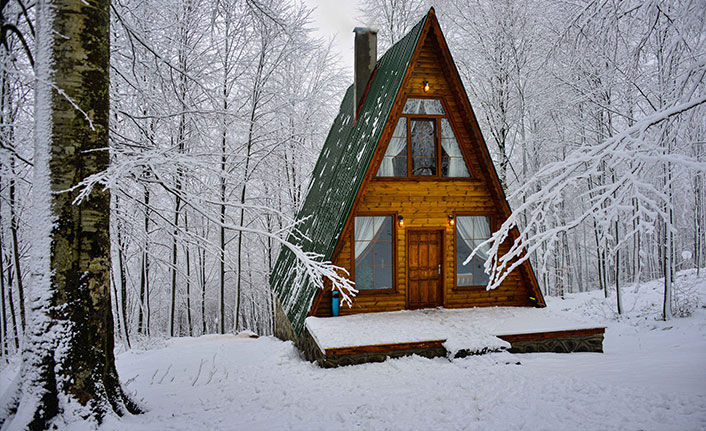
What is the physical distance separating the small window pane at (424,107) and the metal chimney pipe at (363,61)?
7.88 feet

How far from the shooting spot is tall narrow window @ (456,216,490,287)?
891cm

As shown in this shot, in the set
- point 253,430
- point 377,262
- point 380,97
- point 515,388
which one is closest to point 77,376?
point 253,430

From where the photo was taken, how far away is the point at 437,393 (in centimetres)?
494

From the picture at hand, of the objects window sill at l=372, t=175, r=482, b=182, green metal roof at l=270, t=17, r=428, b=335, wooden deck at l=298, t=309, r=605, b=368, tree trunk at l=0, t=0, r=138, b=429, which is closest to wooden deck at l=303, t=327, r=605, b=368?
wooden deck at l=298, t=309, r=605, b=368

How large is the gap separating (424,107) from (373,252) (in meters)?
3.48

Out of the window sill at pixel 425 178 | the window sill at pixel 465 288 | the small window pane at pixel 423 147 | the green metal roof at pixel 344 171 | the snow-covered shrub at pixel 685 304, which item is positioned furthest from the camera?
the snow-covered shrub at pixel 685 304

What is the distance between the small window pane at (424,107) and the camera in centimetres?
865

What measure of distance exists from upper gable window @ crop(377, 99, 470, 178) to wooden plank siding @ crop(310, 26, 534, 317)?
0.16 m

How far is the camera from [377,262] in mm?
8555

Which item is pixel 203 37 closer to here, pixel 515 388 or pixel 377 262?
pixel 377 262

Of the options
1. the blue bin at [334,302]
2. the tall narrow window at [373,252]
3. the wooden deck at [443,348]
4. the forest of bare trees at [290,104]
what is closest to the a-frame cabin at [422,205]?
the tall narrow window at [373,252]

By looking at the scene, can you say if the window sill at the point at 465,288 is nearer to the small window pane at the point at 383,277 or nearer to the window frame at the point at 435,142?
the small window pane at the point at 383,277

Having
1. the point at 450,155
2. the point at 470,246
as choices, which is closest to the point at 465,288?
the point at 470,246

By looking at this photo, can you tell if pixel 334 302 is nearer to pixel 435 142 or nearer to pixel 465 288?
pixel 465 288
